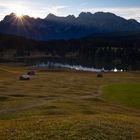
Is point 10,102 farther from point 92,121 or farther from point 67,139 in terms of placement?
point 67,139

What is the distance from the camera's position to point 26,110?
4797cm

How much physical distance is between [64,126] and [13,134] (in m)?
4.22

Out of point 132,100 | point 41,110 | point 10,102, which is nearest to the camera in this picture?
point 41,110

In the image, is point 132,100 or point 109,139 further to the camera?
point 132,100

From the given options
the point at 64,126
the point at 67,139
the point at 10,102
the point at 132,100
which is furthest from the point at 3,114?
the point at 132,100

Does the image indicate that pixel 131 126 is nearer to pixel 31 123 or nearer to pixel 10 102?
pixel 31 123

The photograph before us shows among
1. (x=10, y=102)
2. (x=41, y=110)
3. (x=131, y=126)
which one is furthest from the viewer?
(x=10, y=102)

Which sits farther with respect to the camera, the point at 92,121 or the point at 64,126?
the point at 92,121

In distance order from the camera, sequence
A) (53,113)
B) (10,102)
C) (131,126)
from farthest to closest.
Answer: (10,102) < (53,113) < (131,126)

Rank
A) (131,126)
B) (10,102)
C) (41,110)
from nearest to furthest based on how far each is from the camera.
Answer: (131,126) < (41,110) < (10,102)

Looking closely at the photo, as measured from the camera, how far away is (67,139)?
89.0ft

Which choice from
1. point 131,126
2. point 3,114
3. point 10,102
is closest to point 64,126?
point 131,126

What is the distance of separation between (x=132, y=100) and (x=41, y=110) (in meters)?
24.0

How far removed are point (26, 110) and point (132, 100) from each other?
80.5 ft
